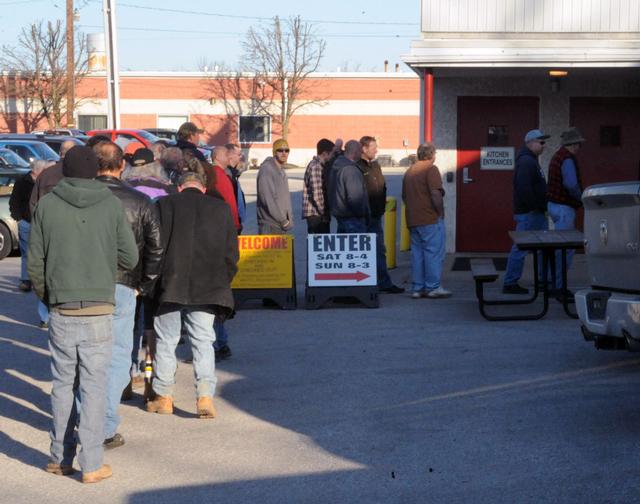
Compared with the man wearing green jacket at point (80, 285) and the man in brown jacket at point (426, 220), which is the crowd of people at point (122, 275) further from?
the man in brown jacket at point (426, 220)

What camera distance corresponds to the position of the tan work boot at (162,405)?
8.31 m

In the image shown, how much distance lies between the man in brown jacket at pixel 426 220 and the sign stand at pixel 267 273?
154 cm

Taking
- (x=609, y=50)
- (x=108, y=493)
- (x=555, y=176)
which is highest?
(x=609, y=50)

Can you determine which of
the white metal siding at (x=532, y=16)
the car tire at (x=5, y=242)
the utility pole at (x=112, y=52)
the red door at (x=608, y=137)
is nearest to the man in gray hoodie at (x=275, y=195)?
the white metal siding at (x=532, y=16)

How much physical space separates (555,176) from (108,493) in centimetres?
792

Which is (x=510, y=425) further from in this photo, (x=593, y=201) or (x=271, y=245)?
(x=271, y=245)

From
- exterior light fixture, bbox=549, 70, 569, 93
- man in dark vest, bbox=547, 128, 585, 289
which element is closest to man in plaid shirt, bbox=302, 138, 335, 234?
man in dark vest, bbox=547, 128, 585, 289

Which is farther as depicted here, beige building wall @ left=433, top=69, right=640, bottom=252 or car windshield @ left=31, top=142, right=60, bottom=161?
car windshield @ left=31, top=142, right=60, bottom=161

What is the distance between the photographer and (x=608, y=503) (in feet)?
19.7

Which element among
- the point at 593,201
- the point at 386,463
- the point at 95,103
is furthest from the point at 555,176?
the point at 95,103

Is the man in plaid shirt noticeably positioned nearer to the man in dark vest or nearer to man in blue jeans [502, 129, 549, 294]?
man in blue jeans [502, 129, 549, 294]

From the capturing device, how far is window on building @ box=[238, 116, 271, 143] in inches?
2399

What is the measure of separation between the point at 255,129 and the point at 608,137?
45.3 m

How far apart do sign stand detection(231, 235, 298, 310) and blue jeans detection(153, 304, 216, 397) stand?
4.53 m
